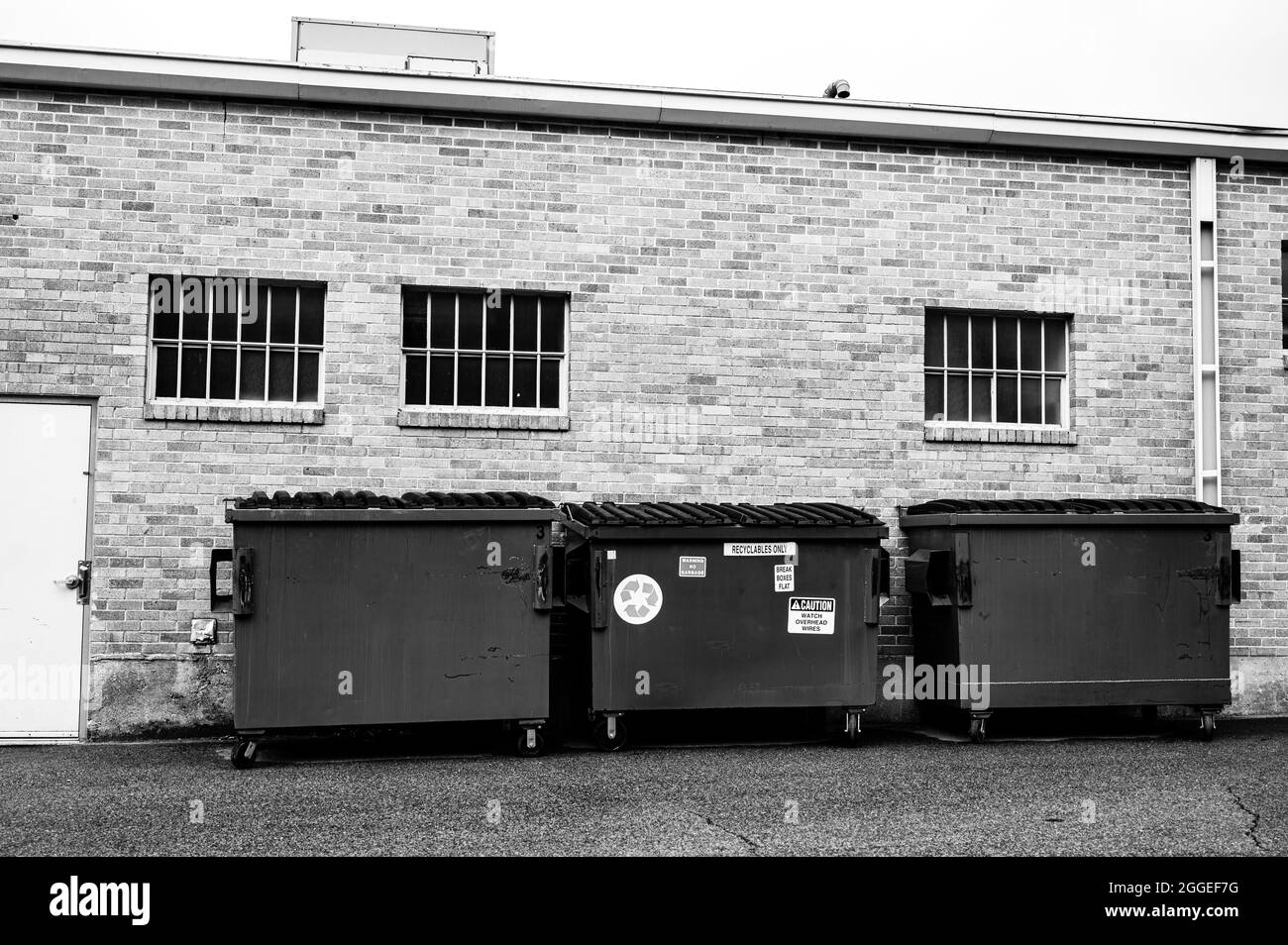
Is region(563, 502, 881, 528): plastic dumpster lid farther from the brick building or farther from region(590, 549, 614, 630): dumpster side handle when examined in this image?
the brick building

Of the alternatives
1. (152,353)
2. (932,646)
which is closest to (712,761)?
(932,646)

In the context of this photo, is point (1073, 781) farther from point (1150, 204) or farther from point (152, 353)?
point (152, 353)

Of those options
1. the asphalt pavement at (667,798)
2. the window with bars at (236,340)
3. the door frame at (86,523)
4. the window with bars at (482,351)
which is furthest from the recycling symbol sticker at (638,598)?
the door frame at (86,523)

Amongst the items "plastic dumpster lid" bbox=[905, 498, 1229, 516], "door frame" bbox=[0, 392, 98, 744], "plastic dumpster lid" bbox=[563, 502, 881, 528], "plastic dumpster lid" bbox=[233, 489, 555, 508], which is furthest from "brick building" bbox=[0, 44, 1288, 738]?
"plastic dumpster lid" bbox=[233, 489, 555, 508]

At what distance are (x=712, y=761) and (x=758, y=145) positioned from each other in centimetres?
480

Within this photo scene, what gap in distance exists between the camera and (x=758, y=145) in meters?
9.87

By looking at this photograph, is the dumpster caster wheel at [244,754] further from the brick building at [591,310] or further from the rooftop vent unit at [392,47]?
the rooftop vent unit at [392,47]

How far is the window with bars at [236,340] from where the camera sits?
9094mm

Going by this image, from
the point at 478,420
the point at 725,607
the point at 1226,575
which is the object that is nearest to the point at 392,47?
the point at 478,420

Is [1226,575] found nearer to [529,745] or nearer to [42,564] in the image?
[529,745]

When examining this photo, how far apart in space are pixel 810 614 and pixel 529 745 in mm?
1989

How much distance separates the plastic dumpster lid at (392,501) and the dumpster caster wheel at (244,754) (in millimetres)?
1409

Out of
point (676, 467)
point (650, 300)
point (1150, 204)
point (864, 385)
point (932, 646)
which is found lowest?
point (932, 646)

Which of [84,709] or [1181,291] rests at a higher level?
[1181,291]
